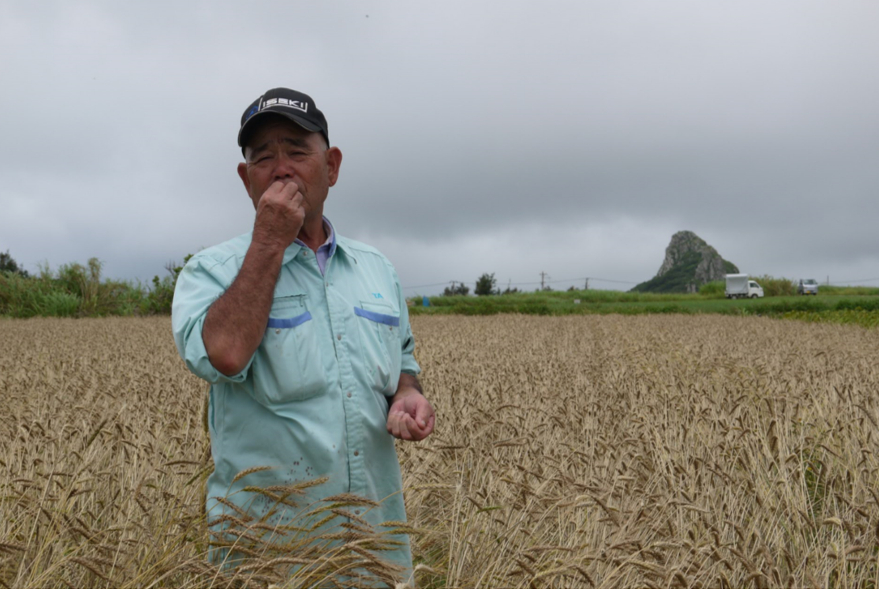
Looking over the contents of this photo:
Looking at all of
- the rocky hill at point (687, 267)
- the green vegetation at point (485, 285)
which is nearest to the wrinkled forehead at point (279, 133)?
the green vegetation at point (485, 285)

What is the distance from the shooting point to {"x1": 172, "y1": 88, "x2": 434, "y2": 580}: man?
1901 millimetres

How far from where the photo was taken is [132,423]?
5066mm

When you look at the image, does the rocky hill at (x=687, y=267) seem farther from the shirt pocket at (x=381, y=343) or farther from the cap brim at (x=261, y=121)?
the cap brim at (x=261, y=121)

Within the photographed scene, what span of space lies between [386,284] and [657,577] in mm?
1359

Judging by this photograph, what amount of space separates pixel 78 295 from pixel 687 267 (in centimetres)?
12454

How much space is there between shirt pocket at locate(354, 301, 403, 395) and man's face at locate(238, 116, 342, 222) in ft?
1.26

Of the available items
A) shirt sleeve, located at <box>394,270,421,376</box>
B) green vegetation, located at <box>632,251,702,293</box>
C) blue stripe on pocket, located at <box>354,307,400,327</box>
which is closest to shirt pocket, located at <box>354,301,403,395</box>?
blue stripe on pocket, located at <box>354,307,400,327</box>

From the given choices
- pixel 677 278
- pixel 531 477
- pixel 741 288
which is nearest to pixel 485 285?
pixel 741 288

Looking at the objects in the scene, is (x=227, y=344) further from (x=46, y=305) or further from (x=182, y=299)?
(x=46, y=305)

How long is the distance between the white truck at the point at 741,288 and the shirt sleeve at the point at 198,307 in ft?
166

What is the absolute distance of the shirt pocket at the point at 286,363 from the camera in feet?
6.54

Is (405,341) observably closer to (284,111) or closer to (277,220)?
(277,220)

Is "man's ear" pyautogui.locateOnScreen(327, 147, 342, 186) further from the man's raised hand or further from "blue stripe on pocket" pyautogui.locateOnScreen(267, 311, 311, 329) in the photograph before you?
"blue stripe on pocket" pyautogui.locateOnScreen(267, 311, 311, 329)

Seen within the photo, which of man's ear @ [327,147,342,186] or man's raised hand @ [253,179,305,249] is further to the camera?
man's ear @ [327,147,342,186]
